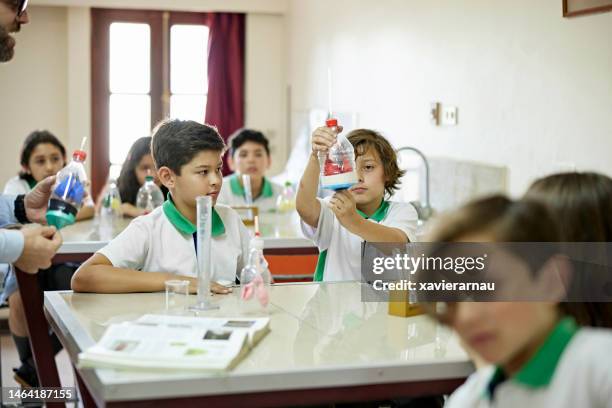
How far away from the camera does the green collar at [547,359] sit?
3.80 feet

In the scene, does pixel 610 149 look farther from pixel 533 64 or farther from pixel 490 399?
pixel 490 399

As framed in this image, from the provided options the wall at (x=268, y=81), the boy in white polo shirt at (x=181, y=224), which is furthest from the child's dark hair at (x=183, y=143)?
the wall at (x=268, y=81)

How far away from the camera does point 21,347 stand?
145 inches

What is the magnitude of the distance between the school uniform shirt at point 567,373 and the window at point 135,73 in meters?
6.56

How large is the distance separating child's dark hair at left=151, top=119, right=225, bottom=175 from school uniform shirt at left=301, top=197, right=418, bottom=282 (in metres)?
0.39

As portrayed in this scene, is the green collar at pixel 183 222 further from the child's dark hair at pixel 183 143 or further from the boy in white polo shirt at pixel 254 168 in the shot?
the boy in white polo shirt at pixel 254 168

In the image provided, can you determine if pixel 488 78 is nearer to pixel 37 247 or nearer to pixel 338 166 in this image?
pixel 338 166

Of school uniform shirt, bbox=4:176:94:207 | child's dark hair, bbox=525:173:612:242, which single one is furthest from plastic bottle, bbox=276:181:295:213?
child's dark hair, bbox=525:173:612:242

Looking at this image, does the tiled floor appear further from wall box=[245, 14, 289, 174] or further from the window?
wall box=[245, 14, 289, 174]

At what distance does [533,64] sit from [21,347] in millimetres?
2464

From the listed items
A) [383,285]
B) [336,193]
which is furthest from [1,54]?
[383,285]

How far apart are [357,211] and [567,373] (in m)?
1.50

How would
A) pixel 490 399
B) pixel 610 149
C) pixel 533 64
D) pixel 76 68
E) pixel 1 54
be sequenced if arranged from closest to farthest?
pixel 490 399 → pixel 1 54 → pixel 610 149 → pixel 533 64 → pixel 76 68

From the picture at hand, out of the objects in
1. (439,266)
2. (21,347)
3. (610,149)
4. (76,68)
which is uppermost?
(76,68)
